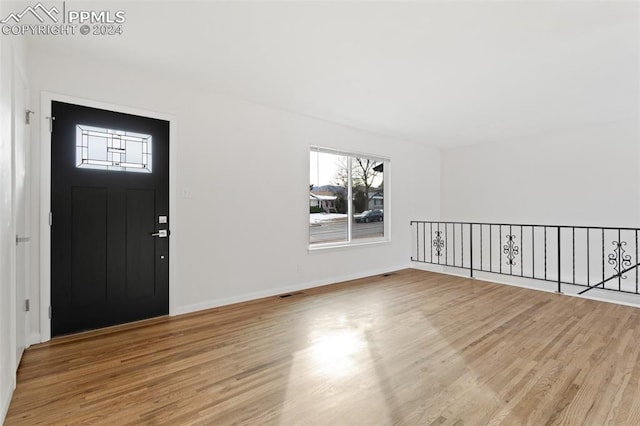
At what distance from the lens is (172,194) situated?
357 cm

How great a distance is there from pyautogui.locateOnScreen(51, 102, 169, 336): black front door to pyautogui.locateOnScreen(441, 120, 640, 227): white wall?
6157 millimetres

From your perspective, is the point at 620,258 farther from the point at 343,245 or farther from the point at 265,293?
the point at 265,293

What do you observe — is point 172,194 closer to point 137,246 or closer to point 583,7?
point 137,246

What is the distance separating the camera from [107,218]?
3184 mm

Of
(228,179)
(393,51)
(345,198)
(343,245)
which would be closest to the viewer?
(393,51)

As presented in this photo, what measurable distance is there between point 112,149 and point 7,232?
4.93ft

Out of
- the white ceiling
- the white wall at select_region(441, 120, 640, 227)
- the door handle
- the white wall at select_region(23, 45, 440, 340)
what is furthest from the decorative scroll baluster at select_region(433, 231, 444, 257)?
the door handle

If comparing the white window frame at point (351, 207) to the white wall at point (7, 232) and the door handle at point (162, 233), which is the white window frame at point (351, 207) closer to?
the door handle at point (162, 233)

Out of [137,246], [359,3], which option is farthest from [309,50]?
[137,246]

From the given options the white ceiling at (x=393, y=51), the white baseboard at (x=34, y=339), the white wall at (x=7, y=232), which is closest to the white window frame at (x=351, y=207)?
the white ceiling at (x=393, y=51)

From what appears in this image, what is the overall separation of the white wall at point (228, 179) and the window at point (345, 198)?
0.79ft

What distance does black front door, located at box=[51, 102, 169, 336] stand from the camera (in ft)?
9.68

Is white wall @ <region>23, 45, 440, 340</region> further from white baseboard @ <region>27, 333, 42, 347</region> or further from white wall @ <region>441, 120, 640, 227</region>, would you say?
white wall @ <region>441, 120, 640, 227</region>

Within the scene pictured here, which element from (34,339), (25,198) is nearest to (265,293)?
(34,339)
